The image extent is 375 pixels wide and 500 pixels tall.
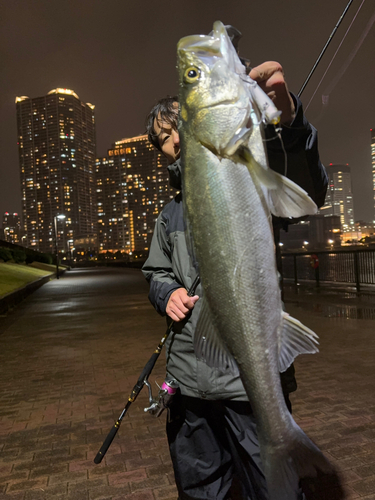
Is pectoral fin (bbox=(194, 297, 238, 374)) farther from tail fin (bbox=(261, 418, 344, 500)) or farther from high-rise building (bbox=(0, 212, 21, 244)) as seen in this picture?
high-rise building (bbox=(0, 212, 21, 244))

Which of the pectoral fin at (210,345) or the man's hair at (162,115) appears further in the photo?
the man's hair at (162,115)

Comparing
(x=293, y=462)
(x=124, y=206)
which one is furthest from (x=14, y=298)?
(x=124, y=206)

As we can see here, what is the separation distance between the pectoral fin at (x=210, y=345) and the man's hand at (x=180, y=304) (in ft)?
0.84

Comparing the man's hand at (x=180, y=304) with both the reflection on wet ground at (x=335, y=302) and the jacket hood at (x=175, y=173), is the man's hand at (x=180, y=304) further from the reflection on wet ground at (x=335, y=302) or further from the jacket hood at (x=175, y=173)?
the reflection on wet ground at (x=335, y=302)

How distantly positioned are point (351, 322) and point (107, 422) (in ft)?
21.5

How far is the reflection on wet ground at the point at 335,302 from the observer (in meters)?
9.99

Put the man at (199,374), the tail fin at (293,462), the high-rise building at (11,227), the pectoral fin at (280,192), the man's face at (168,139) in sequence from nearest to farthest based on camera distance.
Answer: 1. the pectoral fin at (280,192)
2. the tail fin at (293,462)
3. the man at (199,374)
4. the man's face at (168,139)
5. the high-rise building at (11,227)

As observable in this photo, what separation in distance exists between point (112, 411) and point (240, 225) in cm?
409

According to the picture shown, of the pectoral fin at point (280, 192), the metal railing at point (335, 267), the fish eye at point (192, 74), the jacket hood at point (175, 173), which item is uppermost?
the fish eye at point (192, 74)

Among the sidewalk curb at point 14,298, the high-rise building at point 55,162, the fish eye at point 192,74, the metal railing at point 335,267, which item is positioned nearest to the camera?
the fish eye at point 192,74

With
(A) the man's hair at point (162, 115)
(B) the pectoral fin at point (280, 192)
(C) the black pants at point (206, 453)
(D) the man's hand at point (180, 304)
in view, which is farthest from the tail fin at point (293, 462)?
(A) the man's hair at point (162, 115)

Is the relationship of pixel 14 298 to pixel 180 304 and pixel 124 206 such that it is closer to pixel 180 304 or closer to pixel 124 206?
pixel 180 304

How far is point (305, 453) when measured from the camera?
1659mm

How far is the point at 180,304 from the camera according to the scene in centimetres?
198
